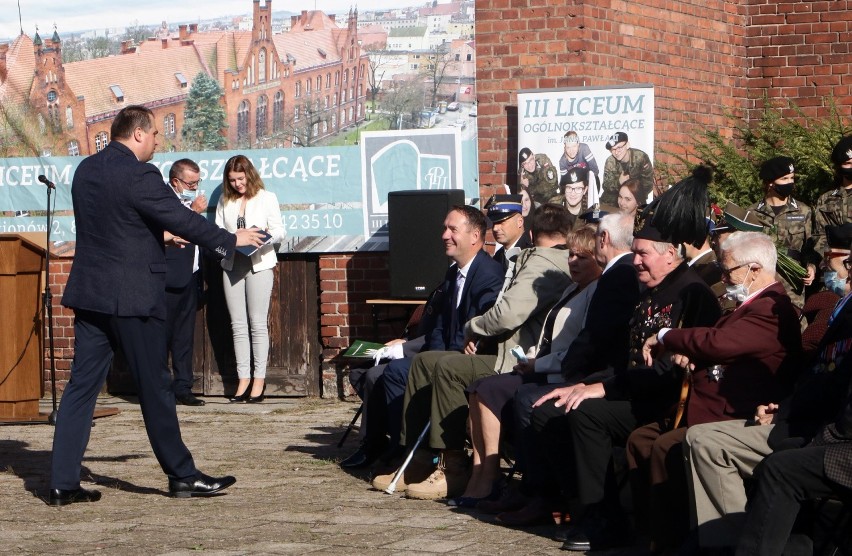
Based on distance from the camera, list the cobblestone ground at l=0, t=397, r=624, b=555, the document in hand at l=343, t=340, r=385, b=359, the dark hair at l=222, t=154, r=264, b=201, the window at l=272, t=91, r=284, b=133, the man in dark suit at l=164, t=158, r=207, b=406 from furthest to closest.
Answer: the window at l=272, t=91, r=284, b=133
the man in dark suit at l=164, t=158, r=207, b=406
the dark hair at l=222, t=154, r=264, b=201
the document in hand at l=343, t=340, r=385, b=359
the cobblestone ground at l=0, t=397, r=624, b=555

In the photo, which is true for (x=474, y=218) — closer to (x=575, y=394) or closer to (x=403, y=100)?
(x=575, y=394)

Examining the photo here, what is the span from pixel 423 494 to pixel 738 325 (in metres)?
2.26

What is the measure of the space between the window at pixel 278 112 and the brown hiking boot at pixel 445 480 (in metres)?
4.63

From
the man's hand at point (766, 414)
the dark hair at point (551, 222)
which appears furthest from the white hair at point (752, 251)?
the dark hair at point (551, 222)

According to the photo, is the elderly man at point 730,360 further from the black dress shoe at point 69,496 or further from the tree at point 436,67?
the tree at point 436,67

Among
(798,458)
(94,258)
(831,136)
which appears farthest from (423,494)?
(831,136)

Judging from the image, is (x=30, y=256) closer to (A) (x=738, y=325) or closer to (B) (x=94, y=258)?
(B) (x=94, y=258)

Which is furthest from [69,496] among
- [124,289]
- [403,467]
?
[403,467]

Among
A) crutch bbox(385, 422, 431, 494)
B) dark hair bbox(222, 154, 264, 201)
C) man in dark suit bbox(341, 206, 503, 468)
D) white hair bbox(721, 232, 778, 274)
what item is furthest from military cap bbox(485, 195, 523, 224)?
white hair bbox(721, 232, 778, 274)

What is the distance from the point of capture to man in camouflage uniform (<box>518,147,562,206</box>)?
9.68 metres

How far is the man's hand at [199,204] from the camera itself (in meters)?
10.7

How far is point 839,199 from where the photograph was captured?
8.13 m

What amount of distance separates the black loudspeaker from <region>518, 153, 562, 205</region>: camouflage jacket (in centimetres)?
52

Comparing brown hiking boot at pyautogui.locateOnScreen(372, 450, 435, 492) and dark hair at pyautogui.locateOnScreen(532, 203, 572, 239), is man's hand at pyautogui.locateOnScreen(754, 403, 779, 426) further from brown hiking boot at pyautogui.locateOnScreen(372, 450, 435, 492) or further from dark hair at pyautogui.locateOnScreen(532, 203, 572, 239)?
brown hiking boot at pyautogui.locateOnScreen(372, 450, 435, 492)
